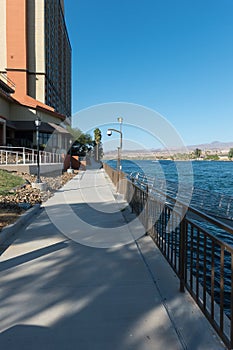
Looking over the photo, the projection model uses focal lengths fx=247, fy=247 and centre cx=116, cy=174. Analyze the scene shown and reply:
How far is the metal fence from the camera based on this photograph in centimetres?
191

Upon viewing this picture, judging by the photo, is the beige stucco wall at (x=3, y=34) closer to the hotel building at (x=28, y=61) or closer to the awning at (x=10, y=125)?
the hotel building at (x=28, y=61)

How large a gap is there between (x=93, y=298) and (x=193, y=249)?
51.8 inches

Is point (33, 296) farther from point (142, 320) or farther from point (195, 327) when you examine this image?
point (195, 327)

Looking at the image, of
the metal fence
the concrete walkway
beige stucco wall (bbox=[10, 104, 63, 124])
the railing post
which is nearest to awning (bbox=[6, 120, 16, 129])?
beige stucco wall (bbox=[10, 104, 63, 124])

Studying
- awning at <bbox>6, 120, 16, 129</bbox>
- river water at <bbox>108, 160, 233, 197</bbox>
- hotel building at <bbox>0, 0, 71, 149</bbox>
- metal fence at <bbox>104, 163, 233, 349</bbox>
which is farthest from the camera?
hotel building at <bbox>0, 0, 71, 149</bbox>

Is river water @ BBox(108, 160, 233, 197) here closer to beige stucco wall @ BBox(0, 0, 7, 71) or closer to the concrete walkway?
the concrete walkway

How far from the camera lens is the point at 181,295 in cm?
258

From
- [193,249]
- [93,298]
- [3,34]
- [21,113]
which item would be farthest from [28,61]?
[93,298]

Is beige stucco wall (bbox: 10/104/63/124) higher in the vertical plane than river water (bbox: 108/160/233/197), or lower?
higher

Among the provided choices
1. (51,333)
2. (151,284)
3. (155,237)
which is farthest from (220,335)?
(155,237)

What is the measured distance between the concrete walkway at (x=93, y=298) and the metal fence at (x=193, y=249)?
13 cm

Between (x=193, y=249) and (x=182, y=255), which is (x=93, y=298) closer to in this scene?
(x=182, y=255)

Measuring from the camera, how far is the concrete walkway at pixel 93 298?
196 cm

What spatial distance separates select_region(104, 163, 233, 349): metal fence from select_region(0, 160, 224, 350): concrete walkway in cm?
13
